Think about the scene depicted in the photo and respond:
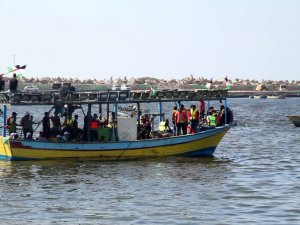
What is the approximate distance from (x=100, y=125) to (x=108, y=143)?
1322 mm

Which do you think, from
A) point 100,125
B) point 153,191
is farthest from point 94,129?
point 153,191

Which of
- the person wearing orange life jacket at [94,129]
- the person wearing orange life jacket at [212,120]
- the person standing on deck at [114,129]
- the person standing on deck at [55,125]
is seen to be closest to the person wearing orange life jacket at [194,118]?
the person wearing orange life jacket at [212,120]

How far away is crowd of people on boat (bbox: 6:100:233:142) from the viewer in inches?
1331

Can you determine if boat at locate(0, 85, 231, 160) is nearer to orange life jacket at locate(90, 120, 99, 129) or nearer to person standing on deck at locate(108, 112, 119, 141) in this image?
person standing on deck at locate(108, 112, 119, 141)

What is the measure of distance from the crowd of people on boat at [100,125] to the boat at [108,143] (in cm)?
33

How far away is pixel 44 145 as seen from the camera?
33.3 metres

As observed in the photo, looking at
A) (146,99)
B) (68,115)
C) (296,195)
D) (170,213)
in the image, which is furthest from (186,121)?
(170,213)

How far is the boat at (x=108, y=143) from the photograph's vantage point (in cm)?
3312

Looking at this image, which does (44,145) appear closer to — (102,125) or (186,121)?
(102,125)

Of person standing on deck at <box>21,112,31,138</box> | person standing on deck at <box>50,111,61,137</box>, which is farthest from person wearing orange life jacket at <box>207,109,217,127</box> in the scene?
person standing on deck at <box>21,112,31,138</box>

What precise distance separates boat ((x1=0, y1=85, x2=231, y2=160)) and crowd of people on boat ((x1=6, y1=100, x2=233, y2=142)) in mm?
331

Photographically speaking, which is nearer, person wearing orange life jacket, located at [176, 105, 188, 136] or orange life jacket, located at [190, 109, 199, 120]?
person wearing orange life jacket, located at [176, 105, 188, 136]

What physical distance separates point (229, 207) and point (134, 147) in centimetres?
1093

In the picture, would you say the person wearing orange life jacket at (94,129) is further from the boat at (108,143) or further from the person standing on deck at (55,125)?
the person standing on deck at (55,125)
